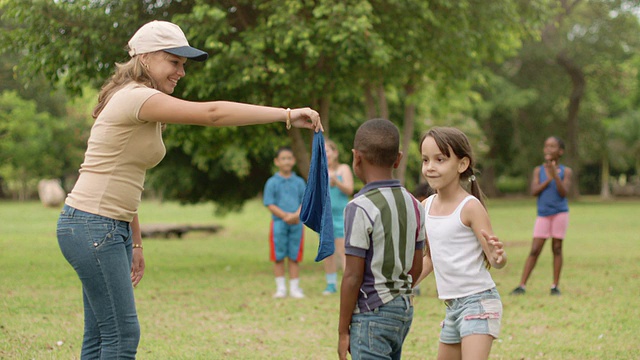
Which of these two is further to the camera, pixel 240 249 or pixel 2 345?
pixel 240 249

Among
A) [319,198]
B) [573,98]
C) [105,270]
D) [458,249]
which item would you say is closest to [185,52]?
[319,198]

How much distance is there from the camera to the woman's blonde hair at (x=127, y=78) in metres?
3.92

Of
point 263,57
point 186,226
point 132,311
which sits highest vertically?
point 263,57

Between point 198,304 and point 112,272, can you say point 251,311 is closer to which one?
point 198,304

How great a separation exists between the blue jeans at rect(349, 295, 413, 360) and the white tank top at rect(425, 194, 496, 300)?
0.66 m

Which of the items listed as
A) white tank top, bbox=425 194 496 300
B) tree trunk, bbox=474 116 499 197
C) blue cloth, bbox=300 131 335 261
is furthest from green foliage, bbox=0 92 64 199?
tree trunk, bbox=474 116 499 197

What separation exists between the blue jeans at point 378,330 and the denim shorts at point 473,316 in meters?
0.62

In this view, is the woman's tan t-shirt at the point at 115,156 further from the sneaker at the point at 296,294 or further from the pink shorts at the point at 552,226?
the pink shorts at the point at 552,226

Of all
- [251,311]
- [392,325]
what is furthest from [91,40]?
[392,325]

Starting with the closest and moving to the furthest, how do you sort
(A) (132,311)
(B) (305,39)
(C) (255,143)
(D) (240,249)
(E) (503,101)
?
(A) (132,311) < (B) (305,39) < (C) (255,143) < (D) (240,249) < (E) (503,101)

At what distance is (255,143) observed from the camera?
13.8 metres

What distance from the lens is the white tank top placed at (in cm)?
430

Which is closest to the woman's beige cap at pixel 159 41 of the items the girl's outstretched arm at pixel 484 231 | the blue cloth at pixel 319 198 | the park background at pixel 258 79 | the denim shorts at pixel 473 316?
the blue cloth at pixel 319 198

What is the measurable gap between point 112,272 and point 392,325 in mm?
1456
